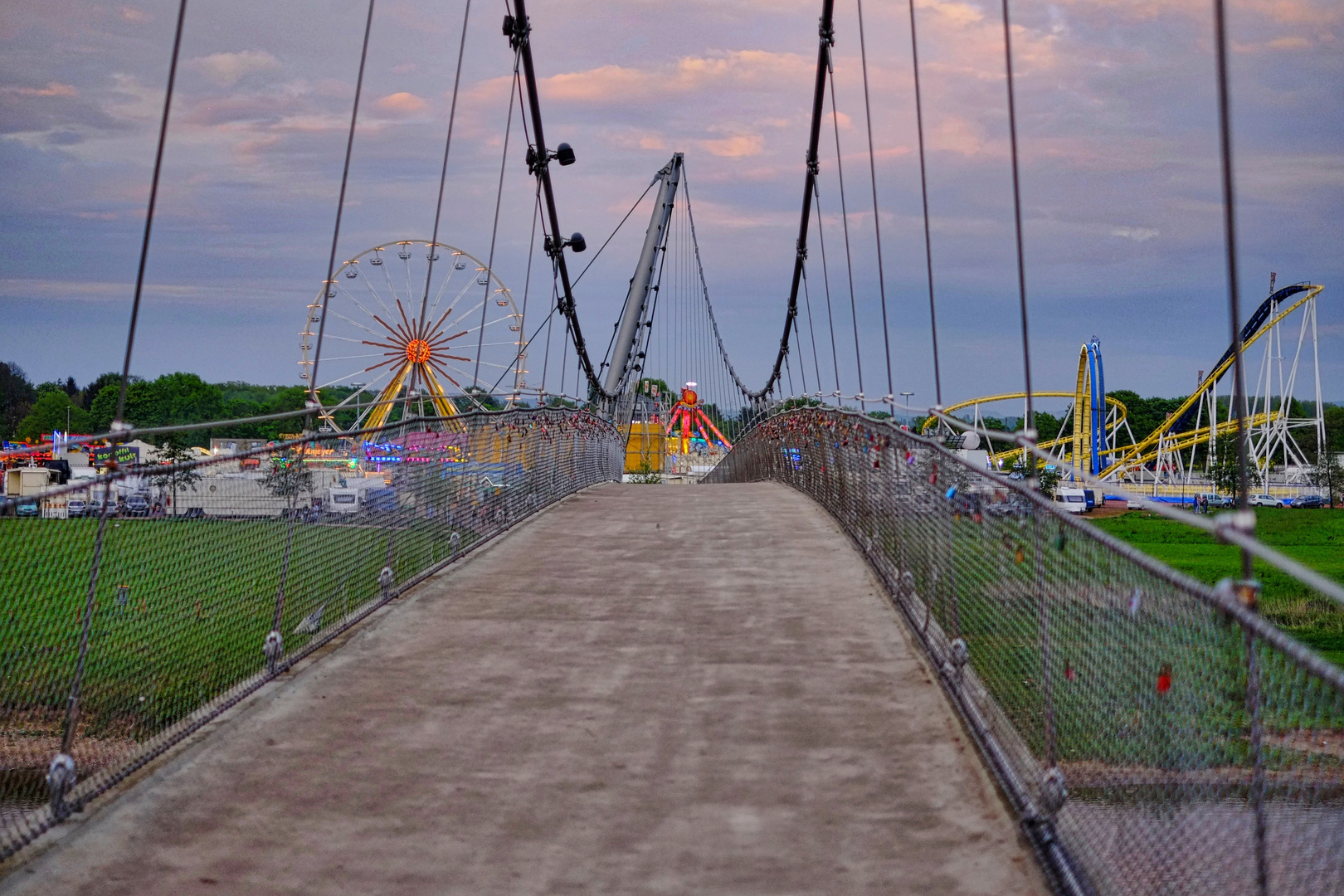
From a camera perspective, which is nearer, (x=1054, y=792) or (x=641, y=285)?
(x=1054, y=792)

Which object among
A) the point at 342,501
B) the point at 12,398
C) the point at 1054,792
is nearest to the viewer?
the point at 1054,792

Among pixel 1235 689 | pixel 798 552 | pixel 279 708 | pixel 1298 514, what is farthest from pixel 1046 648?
pixel 1298 514

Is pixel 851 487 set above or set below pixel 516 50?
below

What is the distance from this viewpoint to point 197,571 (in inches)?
201

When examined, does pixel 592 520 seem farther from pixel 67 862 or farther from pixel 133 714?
pixel 67 862

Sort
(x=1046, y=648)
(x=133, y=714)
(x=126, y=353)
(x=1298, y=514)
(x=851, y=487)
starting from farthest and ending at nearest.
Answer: (x=1298, y=514), (x=851, y=487), (x=126, y=353), (x=133, y=714), (x=1046, y=648)

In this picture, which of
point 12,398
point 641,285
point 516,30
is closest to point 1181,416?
point 641,285

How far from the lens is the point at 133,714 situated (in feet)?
21.0

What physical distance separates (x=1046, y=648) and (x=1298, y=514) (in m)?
57.3

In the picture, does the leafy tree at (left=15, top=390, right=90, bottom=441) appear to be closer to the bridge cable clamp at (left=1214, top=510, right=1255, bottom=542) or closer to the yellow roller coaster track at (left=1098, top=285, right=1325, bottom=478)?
the yellow roller coaster track at (left=1098, top=285, right=1325, bottom=478)

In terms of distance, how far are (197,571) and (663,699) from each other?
6.54 ft

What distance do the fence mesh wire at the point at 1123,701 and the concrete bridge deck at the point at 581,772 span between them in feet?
0.73

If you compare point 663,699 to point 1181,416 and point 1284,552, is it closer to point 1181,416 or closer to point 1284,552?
point 1284,552

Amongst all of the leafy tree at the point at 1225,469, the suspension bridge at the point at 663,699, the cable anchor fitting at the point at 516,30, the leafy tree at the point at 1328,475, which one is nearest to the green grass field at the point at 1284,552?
the leafy tree at the point at 1225,469
